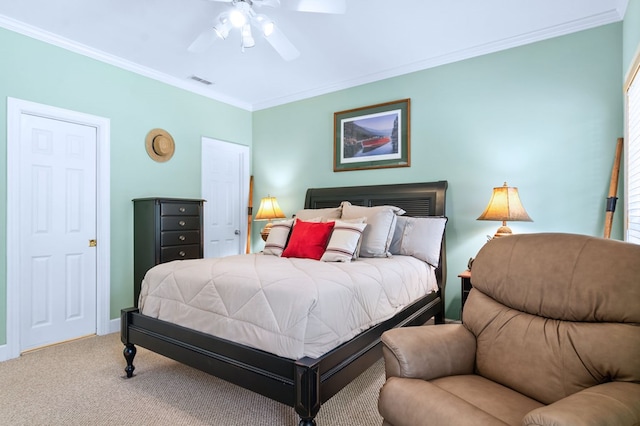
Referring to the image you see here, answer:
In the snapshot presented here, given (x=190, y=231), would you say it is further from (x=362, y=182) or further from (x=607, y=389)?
(x=607, y=389)

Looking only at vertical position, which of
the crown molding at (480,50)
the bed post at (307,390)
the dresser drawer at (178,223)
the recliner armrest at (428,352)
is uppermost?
the crown molding at (480,50)

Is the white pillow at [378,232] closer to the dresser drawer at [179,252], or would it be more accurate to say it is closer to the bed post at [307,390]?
the bed post at [307,390]

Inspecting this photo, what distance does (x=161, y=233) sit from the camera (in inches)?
142

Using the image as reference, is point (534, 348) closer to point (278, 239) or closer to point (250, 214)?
point (278, 239)

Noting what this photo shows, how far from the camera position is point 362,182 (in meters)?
4.25

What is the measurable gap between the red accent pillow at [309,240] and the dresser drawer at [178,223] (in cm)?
135

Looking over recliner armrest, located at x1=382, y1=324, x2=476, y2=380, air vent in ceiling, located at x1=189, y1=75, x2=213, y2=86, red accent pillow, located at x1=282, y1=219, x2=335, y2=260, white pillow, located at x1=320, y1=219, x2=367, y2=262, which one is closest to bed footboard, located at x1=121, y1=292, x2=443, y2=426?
recliner armrest, located at x1=382, y1=324, x2=476, y2=380

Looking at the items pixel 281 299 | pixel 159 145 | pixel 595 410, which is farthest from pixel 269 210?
pixel 595 410

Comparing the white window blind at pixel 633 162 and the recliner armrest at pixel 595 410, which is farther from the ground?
the white window blind at pixel 633 162

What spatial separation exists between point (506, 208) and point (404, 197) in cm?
Answer: 109

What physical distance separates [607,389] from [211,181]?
443 cm

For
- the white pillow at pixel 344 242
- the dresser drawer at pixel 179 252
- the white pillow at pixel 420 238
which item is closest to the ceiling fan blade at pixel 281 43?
the white pillow at pixel 344 242

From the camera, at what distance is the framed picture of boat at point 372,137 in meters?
3.94

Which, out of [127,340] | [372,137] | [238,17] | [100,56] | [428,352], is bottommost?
[127,340]
